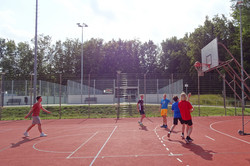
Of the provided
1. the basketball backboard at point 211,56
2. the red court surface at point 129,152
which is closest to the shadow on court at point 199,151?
the red court surface at point 129,152

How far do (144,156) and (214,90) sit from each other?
17.8m

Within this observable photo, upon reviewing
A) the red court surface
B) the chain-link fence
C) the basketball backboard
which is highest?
the basketball backboard

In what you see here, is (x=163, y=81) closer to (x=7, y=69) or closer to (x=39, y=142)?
(x=39, y=142)

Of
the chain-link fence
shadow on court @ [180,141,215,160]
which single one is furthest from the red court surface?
the chain-link fence

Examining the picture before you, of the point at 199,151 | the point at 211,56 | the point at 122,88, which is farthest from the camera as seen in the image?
the point at 122,88

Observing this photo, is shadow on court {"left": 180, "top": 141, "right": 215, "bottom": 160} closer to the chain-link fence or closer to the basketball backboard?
the basketball backboard

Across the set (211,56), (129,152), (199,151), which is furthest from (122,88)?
(199,151)

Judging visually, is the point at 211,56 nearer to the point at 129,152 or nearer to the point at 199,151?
the point at 199,151

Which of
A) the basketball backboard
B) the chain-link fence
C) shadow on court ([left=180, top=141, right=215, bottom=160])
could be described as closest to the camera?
shadow on court ([left=180, top=141, right=215, bottom=160])

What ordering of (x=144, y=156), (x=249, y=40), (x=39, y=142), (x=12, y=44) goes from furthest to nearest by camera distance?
(x=12, y=44)
(x=249, y=40)
(x=39, y=142)
(x=144, y=156)

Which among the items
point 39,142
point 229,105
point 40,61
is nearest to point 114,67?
point 40,61

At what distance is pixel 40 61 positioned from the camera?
5491cm

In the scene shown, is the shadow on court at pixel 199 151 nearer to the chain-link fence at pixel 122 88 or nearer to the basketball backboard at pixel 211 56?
the basketball backboard at pixel 211 56

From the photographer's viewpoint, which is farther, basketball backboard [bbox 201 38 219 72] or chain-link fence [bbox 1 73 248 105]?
chain-link fence [bbox 1 73 248 105]
